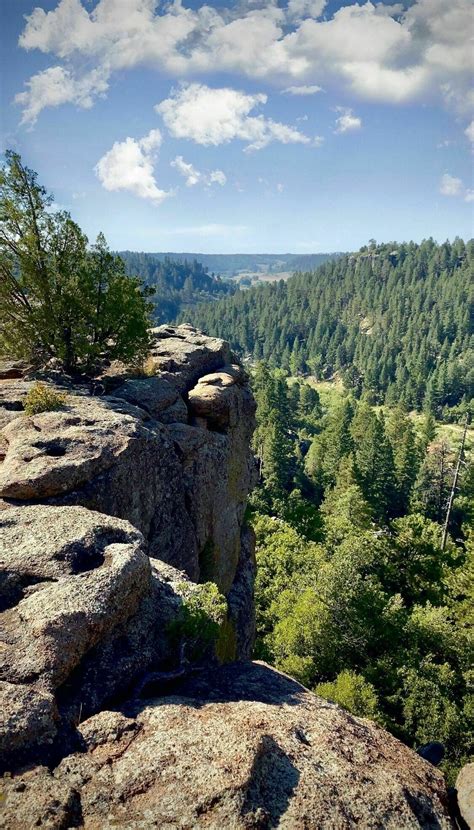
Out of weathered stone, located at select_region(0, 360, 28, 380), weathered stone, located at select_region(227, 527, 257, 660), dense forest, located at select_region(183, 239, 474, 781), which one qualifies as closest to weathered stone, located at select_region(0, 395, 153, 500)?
weathered stone, located at select_region(0, 360, 28, 380)

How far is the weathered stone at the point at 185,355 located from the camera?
27266 millimetres

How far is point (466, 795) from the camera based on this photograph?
432 inches

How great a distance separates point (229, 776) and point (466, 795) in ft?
19.0

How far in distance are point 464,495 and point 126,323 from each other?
71.8 meters

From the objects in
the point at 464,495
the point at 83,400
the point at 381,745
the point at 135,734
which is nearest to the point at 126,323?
the point at 83,400

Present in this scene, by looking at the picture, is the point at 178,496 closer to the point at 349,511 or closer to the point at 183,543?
the point at 183,543

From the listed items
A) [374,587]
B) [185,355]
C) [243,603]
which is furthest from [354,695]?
[185,355]

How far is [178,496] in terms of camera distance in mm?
21219

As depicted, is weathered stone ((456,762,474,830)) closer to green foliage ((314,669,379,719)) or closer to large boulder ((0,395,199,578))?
large boulder ((0,395,199,578))

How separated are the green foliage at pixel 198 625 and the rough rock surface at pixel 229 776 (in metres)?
1.43

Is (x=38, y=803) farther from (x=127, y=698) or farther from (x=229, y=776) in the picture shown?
(x=229, y=776)

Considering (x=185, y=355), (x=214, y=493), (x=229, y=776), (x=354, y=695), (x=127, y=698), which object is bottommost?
(x=354, y=695)

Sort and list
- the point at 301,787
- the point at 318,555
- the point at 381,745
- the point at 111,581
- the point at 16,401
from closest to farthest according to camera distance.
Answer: the point at 301,787
the point at 381,745
the point at 111,581
the point at 16,401
the point at 318,555

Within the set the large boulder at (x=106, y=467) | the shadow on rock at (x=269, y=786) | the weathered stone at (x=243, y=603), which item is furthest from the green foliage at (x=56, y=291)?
the shadow on rock at (x=269, y=786)
